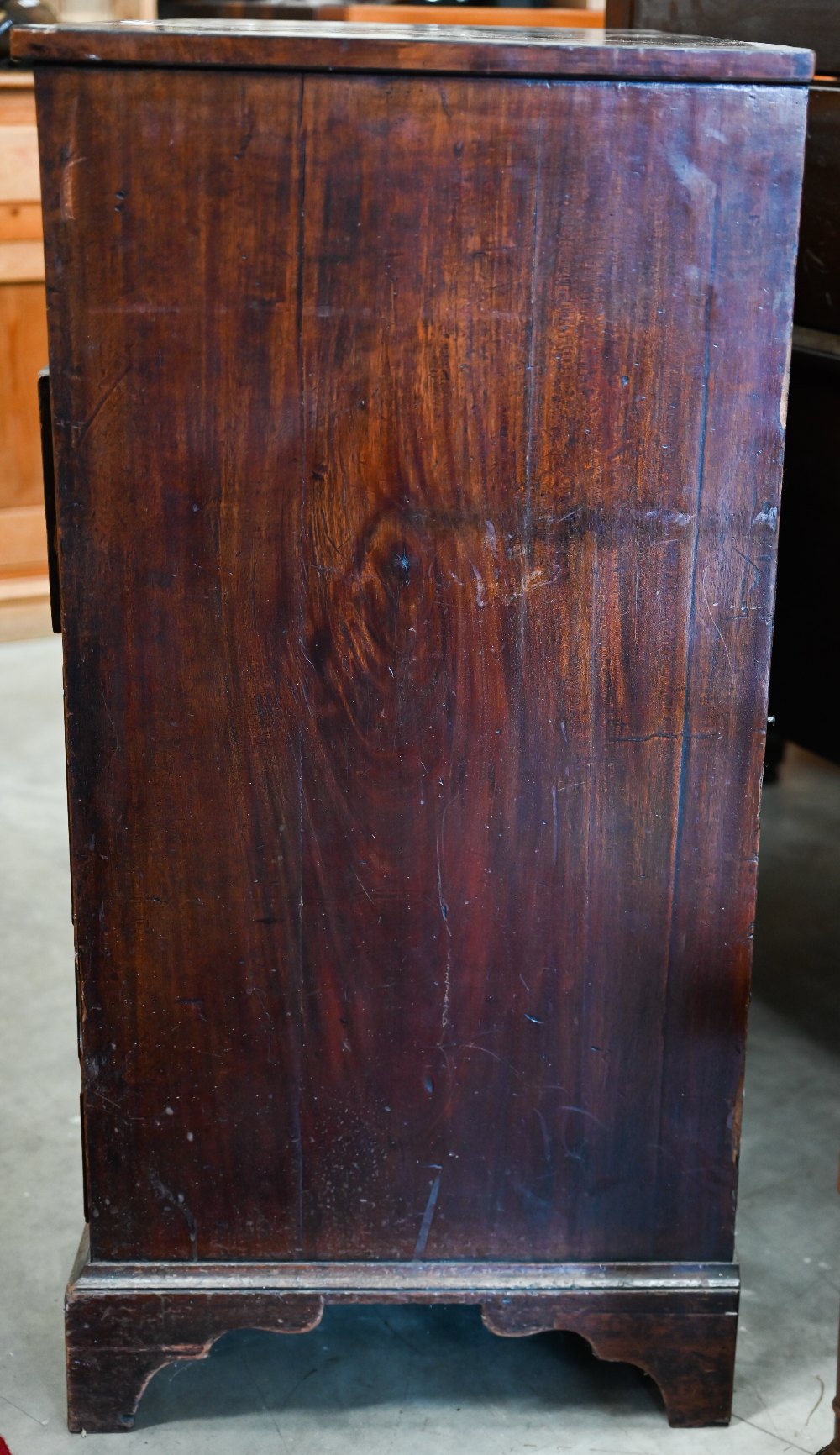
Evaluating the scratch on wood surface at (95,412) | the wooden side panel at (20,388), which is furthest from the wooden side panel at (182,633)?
the wooden side panel at (20,388)

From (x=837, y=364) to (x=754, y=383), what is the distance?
70 centimetres

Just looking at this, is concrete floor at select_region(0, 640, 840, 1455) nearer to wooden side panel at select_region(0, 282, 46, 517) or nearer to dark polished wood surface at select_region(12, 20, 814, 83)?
dark polished wood surface at select_region(12, 20, 814, 83)

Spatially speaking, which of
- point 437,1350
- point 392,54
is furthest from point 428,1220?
point 392,54

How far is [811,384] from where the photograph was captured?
1.98 metres

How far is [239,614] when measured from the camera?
1.29 meters

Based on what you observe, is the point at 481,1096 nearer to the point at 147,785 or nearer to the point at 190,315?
the point at 147,785

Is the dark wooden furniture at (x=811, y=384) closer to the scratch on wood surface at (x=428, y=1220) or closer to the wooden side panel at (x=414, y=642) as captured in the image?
the wooden side panel at (x=414, y=642)

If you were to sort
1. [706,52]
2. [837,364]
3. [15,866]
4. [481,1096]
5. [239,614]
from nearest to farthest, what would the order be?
[706,52] < [239,614] < [481,1096] < [837,364] < [15,866]

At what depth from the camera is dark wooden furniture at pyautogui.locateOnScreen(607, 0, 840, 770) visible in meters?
1.88

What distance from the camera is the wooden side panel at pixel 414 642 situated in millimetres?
1202

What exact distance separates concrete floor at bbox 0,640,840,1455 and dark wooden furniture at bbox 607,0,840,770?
1.57 ft

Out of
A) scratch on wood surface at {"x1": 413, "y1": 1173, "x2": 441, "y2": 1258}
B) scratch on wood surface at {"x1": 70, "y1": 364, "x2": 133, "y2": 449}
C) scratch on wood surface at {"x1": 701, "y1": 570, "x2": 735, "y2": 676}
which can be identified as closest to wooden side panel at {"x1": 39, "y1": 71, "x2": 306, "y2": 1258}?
scratch on wood surface at {"x1": 70, "y1": 364, "x2": 133, "y2": 449}

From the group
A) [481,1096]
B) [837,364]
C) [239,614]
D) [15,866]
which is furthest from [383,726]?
[15,866]

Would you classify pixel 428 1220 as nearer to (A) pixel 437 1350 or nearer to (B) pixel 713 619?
(A) pixel 437 1350
